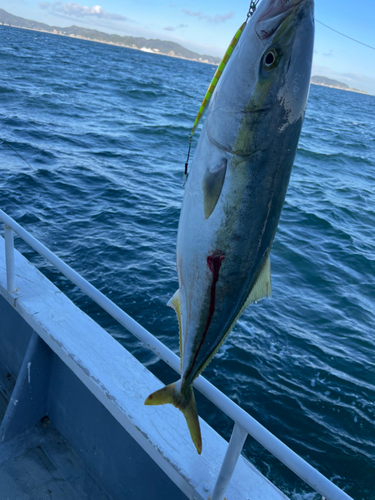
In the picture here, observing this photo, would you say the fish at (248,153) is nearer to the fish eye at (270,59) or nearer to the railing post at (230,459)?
the fish eye at (270,59)

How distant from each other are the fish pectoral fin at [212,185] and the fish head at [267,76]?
0.07 m

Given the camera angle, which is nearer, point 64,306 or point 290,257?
point 64,306

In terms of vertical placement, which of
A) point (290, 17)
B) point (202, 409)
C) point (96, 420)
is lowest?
point (202, 409)

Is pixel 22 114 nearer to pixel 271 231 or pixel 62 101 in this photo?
pixel 62 101

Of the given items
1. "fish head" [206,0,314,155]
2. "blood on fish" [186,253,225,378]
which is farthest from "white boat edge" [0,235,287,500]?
"fish head" [206,0,314,155]

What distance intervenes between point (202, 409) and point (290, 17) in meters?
5.77

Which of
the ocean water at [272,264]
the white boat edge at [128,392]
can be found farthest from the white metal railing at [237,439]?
the ocean water at [272,264]

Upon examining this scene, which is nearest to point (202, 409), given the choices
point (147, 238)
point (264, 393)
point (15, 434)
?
point (264, 393)

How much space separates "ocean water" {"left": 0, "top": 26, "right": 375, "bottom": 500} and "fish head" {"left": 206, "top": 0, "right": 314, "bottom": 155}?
517cm

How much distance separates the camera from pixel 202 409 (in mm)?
5969

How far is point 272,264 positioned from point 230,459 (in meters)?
8.51

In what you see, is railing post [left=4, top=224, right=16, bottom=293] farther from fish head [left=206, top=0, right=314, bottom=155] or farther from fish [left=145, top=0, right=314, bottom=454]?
fish head [left=206, top=0, right=314, bottom=155]

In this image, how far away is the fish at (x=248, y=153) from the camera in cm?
107

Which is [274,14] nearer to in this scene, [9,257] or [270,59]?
[270,59]
